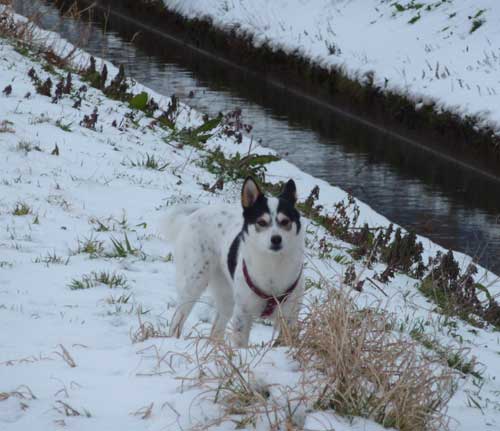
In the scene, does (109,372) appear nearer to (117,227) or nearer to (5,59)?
(117,227)

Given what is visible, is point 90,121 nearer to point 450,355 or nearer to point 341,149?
point 341,149

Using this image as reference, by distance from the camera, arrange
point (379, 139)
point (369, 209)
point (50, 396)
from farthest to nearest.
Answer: point (379, 139)
point (369, 209)
point (50, 396)

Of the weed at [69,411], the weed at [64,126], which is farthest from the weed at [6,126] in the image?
the weed at [69,411]

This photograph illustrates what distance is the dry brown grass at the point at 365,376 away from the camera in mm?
4730

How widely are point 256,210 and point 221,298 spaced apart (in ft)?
3.80

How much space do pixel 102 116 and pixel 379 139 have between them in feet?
20.7

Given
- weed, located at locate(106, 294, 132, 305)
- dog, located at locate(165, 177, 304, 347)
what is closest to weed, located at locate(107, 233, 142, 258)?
weed, located at locate(106, 294, 132, 305)

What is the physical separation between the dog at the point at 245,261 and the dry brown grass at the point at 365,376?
38cm

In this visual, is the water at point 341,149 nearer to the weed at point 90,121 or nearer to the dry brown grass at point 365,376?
the weed at point 90,121

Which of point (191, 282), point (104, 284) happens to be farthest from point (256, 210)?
point (104, 284)

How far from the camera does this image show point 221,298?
22.9 ft

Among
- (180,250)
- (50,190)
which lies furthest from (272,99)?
(180,250)

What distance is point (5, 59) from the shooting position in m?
14.7

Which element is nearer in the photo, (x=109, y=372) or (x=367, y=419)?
(x=367, y=419)
